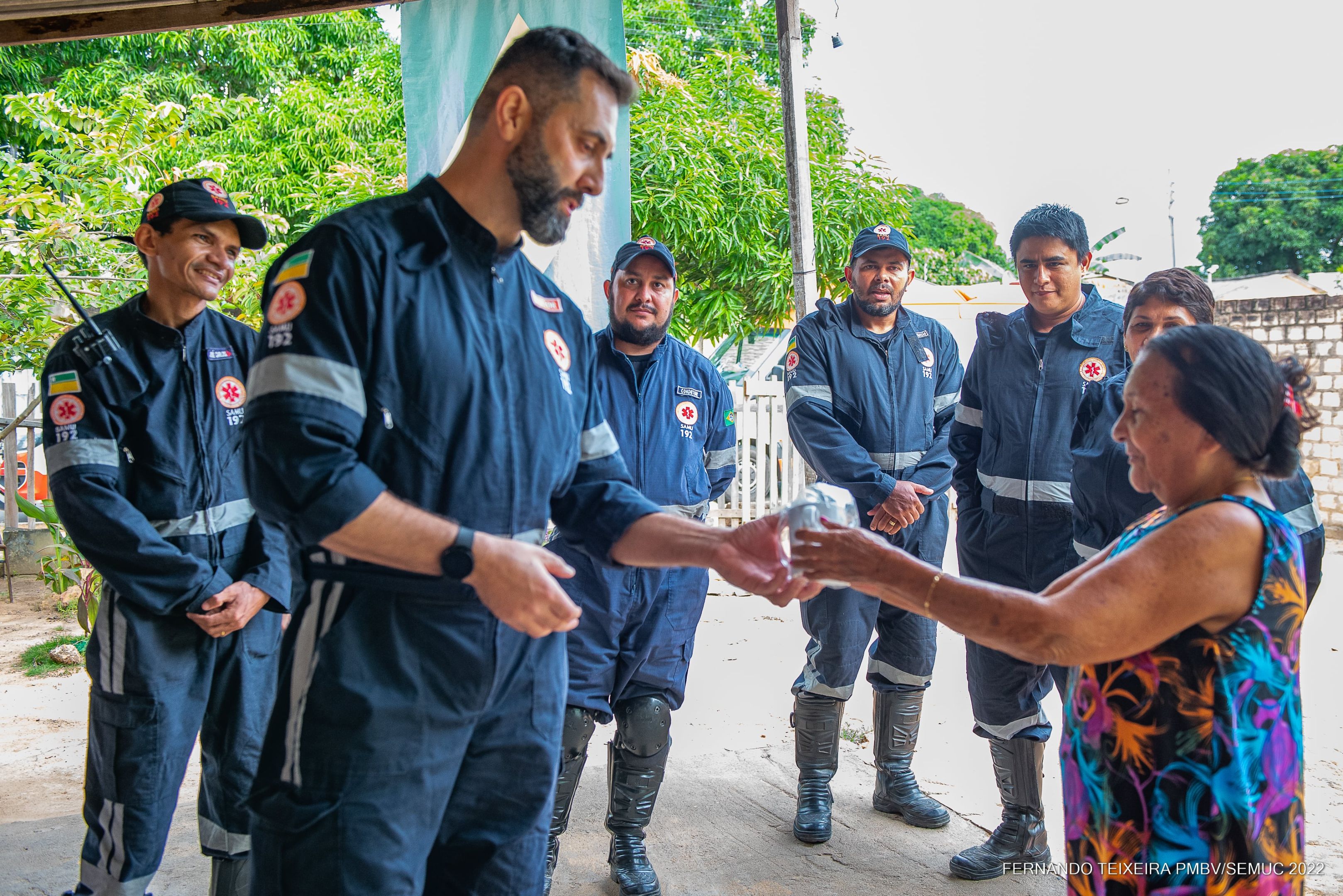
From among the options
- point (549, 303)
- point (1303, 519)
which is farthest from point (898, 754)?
point (549, 303)

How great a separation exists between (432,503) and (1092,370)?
9.67 ft

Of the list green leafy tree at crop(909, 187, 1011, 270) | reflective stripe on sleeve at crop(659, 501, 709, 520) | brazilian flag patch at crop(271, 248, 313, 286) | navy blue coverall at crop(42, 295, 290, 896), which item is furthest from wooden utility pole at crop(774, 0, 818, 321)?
green leafy tree at crop(909, 187, 1011, 270)

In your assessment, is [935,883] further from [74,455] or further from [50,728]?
[50,728]

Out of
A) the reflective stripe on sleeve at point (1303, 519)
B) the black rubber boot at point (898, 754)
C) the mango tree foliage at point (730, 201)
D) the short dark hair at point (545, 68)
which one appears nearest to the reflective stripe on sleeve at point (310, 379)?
the short dark hair at point (545, 68)

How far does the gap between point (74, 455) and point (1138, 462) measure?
2741 mm

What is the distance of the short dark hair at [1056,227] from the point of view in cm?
393

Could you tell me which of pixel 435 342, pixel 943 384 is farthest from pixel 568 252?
pixel 435 342

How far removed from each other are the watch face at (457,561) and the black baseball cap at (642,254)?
8.70ft

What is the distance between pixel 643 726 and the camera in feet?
12.0

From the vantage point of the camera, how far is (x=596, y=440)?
2164 mm

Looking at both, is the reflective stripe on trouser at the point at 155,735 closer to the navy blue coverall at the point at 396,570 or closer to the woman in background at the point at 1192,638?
the navy blue coverall at the point at 396,570

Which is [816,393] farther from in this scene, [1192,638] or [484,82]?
[1192,638]

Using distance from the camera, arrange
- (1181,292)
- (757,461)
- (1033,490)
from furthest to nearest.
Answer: (757,461)
(1033,490)
(1181,292)

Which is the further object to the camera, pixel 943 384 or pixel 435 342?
pixel 943 384
